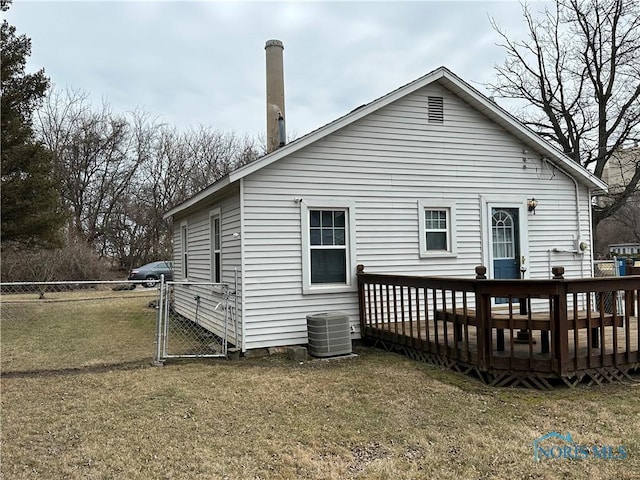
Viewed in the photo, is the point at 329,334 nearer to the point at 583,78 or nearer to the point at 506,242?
the point at 506,242

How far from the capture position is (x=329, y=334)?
7.22 meters

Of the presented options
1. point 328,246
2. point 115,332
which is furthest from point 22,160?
point 328,246

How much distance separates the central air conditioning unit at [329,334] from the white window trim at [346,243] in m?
0.56

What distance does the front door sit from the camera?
9148 millimetres

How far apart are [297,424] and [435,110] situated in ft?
20.6

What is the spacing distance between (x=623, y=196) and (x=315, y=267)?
49.9ft

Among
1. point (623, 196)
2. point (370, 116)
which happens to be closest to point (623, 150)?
point (623, 196)

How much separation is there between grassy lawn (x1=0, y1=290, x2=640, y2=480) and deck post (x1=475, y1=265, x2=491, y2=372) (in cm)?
31

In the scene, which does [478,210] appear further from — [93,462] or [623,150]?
[623,150]

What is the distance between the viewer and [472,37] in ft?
40.8

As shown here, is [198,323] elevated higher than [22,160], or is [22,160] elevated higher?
[22,160]

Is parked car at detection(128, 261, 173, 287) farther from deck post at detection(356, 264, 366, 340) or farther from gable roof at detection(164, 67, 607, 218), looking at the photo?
deck post at detection(356, 264, 366, 340)

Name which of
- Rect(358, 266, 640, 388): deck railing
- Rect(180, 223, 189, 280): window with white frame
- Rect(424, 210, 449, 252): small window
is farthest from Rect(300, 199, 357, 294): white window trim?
Rect(180, 223, 189, 280): window with white frame

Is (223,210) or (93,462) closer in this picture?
(93,462)
